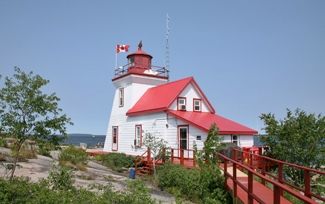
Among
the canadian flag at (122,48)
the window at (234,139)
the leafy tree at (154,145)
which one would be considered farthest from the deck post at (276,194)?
the canadian flag at (122,48)

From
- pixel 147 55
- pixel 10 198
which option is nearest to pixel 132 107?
pixel 147 55

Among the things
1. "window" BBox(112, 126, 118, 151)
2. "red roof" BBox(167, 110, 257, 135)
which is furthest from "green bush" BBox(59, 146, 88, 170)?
"window" BBox(112, 126, 118, 151)

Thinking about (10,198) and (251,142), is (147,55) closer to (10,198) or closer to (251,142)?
(251,142)

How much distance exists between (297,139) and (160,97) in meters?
13.8

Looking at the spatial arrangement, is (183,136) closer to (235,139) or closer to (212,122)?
(212,122)

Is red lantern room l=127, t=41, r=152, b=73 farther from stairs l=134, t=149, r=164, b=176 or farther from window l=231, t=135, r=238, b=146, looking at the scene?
window l=231, t=135, r=238, b=146

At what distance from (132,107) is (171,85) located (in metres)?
4.01

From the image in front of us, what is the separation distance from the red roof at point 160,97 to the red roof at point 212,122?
1139mm

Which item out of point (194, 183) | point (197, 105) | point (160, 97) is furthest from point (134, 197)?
point (160, 97)

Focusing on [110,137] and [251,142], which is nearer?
[251,142]

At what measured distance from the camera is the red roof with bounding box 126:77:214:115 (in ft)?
85.2

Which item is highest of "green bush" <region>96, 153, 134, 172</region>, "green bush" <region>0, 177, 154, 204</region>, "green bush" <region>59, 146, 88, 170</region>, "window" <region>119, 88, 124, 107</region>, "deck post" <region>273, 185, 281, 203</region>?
"window" <region>119, 88, 124, 107</region>

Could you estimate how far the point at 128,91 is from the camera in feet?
102

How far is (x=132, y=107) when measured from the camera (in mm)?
30266
